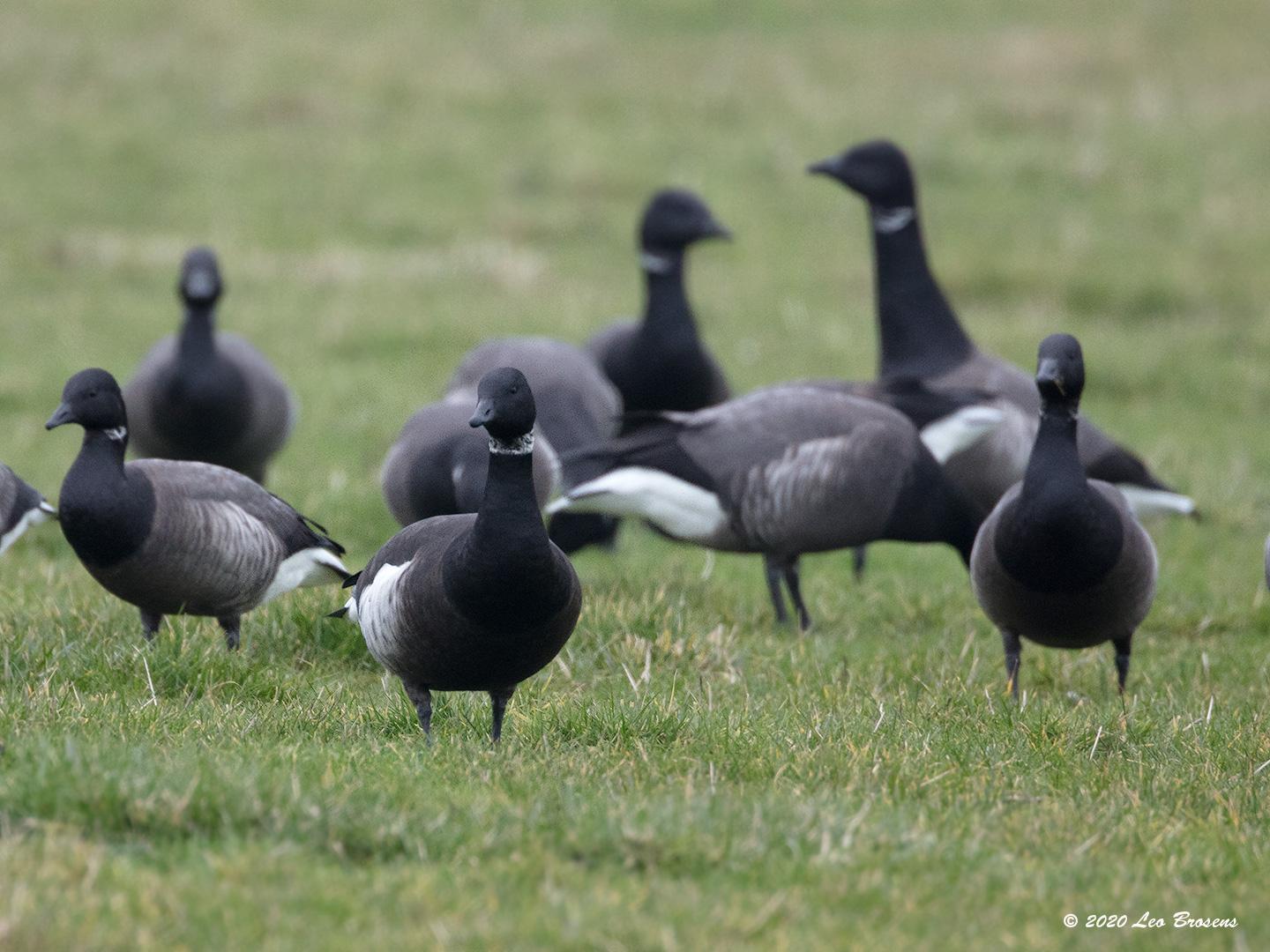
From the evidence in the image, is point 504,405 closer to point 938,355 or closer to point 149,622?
point 149,622

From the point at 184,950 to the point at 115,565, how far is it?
3.13 metres

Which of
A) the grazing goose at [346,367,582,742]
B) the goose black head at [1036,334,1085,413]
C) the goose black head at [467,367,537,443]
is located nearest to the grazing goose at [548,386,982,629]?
the goose black head at [1036,334,1085,413]

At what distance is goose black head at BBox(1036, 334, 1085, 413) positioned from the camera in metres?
6.47

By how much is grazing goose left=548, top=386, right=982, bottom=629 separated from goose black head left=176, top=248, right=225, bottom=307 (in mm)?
3273

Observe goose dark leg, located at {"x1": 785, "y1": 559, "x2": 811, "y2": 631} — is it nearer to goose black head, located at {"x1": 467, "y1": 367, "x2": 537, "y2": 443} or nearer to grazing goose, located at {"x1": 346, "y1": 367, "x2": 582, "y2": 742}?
grazing goose, located at {"x1": 346, "y1": 367, "x2": 582, "y2": 742}

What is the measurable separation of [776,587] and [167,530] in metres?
3.18

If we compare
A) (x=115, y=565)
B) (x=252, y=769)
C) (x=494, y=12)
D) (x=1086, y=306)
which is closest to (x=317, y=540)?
(x=115, y=565)

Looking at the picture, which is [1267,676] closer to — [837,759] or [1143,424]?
[837,759]

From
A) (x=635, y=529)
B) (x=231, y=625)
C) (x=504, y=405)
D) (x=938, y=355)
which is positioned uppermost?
(x=504, y=405)

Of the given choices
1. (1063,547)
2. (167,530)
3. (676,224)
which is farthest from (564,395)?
(1063,547)

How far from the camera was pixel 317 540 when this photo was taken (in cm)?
725

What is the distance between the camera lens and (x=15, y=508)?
22.4 feet

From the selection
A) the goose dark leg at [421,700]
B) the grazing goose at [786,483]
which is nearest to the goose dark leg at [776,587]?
the grazing goose at [786,483]

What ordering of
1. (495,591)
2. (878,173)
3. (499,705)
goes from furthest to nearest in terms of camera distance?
1. (878,173)
2. (499,705)
3. (495,591)
